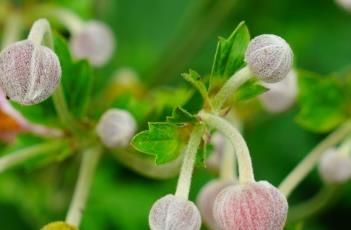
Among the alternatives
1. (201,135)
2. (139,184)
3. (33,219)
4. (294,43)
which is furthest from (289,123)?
(201,135)

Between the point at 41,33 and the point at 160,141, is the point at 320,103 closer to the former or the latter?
the point at 160,141

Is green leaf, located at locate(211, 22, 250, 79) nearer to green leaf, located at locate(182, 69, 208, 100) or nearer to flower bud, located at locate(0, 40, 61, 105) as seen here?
green leaf, located at locate(182, 69, 208, 100)

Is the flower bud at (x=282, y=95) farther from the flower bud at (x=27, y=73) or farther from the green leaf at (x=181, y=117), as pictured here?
the flower bud at (x=27, y=73)

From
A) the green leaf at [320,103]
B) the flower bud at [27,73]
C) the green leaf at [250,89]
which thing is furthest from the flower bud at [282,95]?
the flower bud at [27,73]

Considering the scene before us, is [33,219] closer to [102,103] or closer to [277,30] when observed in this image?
[102,103]

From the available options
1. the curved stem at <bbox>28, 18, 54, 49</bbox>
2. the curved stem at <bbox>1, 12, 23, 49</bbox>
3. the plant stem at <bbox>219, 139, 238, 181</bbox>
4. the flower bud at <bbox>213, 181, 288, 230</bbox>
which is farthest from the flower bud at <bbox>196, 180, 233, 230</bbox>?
the curved stem at <bbox>1, 12, 23, 49</bbox>
